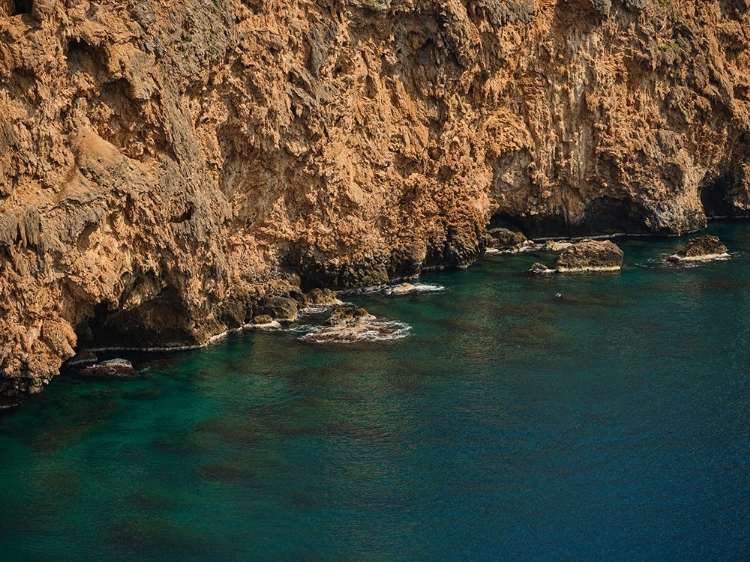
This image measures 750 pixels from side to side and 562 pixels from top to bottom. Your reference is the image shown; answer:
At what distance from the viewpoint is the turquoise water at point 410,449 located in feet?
117

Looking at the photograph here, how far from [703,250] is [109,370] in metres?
49.4

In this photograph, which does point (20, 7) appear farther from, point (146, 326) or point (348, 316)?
point (348, 316)

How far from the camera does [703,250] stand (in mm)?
80562

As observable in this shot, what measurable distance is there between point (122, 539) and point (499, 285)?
4191cm

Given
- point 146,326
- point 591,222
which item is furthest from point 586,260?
point 146,326

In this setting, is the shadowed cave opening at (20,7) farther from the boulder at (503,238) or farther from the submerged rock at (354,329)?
the boulder at (503,238)

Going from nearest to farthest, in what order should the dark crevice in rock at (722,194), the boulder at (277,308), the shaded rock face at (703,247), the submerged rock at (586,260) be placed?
the boulder at (277,308), the submerged rock at (586,260), the shaded rock face at (703,247), the dark crevice in rock at (722,194)

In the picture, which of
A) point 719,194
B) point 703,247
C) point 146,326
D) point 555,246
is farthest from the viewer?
Answer: point 719,194

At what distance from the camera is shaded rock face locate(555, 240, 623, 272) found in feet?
251

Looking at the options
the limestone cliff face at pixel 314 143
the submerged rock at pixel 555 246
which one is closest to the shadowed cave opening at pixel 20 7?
the limestone cliff face at pixel 314 143

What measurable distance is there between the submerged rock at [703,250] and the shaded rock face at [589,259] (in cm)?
588

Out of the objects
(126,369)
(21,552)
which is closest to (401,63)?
(126,369)

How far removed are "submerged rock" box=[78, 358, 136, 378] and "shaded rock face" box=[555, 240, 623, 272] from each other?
118 ft

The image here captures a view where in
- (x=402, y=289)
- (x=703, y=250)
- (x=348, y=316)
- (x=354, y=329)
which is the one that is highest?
(x=703, y=250)
